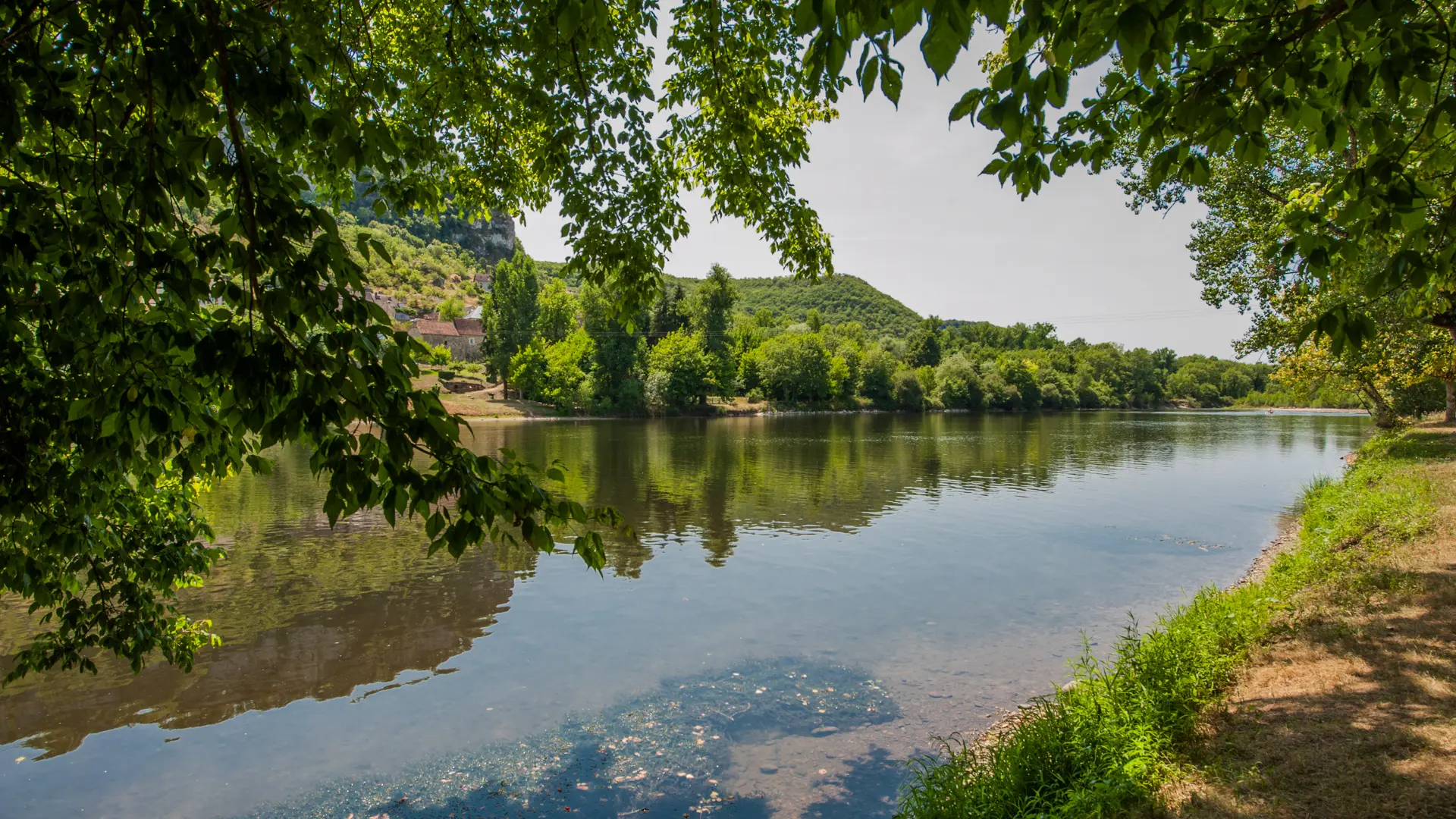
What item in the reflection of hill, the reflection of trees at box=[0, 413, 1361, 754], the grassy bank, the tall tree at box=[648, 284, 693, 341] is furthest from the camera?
the tall tree at box=[648, 284, 693, 341]

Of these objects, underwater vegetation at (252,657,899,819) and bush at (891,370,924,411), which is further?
bush at (891,370,924,411)

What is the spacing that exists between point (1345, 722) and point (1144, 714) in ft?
4.83

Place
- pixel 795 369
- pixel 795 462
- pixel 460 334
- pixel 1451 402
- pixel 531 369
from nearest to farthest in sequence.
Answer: pixel 1451 402 < pixel 795 462 < pixel 531 369 < pixel 795 369 < pixel 460 334

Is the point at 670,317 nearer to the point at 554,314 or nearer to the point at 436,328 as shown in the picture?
the point at 554,314

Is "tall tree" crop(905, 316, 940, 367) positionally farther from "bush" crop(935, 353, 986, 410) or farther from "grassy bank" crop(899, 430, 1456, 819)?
"grassy bank" crop(899, 430, 1456, 819)

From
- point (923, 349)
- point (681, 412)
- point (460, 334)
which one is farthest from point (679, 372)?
point (923, 349)

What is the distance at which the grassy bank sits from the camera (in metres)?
5.86

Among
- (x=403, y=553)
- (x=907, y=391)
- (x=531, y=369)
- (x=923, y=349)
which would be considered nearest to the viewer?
(x=403, y=553)

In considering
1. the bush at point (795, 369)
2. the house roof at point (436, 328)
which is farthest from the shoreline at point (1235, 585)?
the house roof at point (436, 328)

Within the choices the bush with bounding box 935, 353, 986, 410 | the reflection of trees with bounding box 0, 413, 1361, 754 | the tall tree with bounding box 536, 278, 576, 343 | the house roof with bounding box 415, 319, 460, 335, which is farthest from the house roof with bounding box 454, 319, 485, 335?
the reflection of trees with bounding box 0, 413, 1361, 754

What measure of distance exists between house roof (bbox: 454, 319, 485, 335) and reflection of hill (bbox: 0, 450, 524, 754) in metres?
107

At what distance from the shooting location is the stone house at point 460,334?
384 ft

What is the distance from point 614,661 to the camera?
1126 cm

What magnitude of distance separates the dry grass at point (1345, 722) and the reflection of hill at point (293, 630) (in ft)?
33.0
